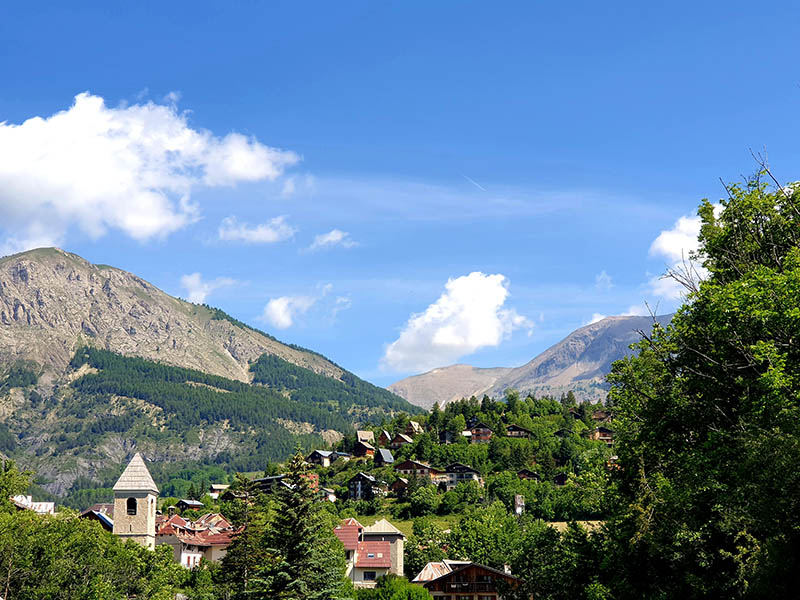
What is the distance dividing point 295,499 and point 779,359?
33107 mm

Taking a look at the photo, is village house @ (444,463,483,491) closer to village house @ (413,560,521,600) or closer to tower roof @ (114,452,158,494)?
village house @ (413,560,521,600)

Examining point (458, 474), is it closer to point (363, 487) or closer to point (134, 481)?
point (363, 487)

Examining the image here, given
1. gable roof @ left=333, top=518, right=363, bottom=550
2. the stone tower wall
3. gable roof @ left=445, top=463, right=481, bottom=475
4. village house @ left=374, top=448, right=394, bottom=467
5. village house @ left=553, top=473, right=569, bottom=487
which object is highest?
village house @ left=374, top=448, right=394, bottom=467

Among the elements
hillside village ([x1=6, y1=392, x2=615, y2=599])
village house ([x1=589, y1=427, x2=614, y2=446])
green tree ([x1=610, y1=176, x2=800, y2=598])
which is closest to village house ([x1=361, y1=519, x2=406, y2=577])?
hillside village ([x1=6, y1=392, x2=615, y2=599])

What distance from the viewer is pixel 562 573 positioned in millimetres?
50062

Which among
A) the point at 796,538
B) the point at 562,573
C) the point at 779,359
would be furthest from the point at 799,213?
the point at 562,573

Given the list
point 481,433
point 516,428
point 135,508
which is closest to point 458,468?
point 516,428

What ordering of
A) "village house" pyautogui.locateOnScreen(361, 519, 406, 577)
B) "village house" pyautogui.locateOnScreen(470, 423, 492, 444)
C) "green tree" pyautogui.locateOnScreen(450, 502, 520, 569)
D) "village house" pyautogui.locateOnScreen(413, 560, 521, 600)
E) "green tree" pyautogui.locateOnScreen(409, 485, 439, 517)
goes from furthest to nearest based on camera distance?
1. "village house" pyautogui.locateOnScreen(470, 423, 492, 444)
2. "green tree" pyautogui.locateOnScreen(409, 485, 439, 517)
3. "green tree" pyautogui.locateOnScreen(450, 502, 520, 569)
4. "village house" pyautogui.locateOnScreen(361, 519, 406, 577)
5. "village house" pyautogui.locateOnScreen(413, 560, 521, 600)

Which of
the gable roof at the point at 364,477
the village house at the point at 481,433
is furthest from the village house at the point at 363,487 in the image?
the village house at the point at 481,433

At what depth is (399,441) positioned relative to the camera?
198 meters

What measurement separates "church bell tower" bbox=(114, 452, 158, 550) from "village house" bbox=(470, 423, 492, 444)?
396ft

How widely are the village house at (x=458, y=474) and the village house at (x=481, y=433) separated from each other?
78.7 feet

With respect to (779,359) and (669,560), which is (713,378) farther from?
(669,560)

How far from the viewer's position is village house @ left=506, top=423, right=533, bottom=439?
619ft
